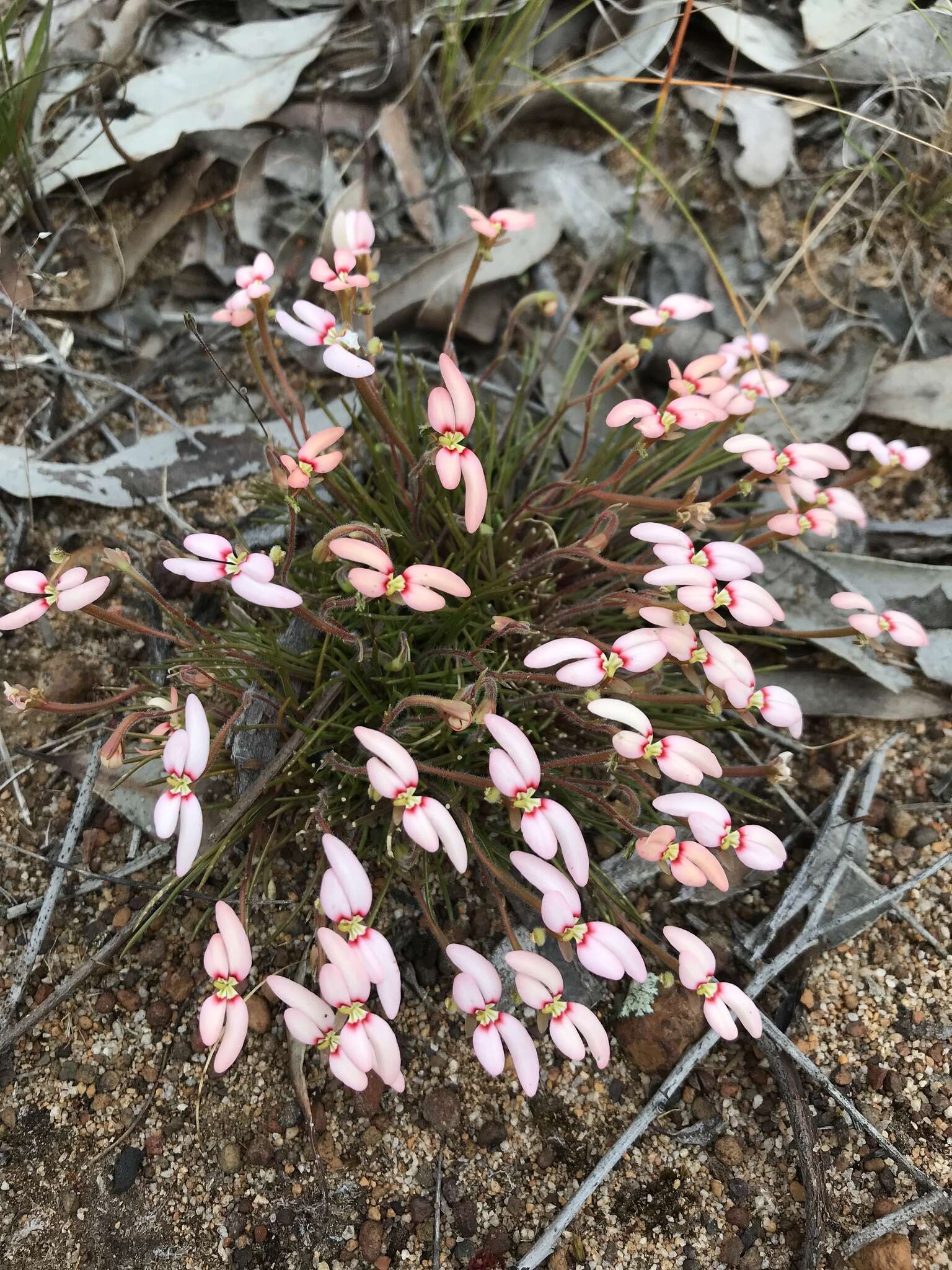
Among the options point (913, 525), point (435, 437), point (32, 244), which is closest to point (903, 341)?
point (913, 525)

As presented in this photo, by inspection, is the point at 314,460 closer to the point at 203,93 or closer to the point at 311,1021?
the point at 311,1021

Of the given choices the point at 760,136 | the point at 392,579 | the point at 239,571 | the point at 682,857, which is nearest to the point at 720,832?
the point at 682,857

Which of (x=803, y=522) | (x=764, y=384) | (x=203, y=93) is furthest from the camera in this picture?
(x=203, y=93)

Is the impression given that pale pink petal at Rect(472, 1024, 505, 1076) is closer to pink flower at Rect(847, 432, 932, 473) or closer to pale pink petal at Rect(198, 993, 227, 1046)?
pale pink petal at Rect(198, 993, 227, 1046)

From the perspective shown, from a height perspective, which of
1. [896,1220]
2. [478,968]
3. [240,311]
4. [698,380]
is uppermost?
[240,311]

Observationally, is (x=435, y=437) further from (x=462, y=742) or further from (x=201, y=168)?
(x=201, y=168)

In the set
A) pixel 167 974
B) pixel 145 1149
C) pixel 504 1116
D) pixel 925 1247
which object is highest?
pixel 167 974

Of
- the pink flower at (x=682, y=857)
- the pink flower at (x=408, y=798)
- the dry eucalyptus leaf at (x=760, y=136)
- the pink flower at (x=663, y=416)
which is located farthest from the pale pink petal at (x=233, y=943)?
the dry eucalyptus leaf at (x=760, y=136)
